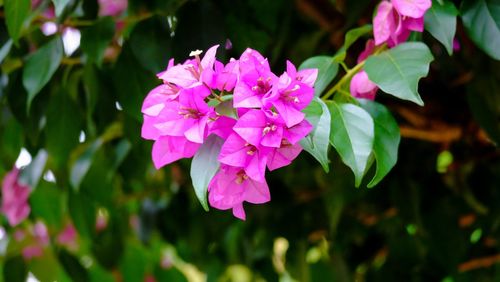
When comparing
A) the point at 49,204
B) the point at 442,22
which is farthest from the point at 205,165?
the point at 49,204

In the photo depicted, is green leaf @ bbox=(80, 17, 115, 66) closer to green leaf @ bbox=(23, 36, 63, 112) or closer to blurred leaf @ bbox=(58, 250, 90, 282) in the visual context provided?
green leaf @ bbox=(23, 36, 63, 112)

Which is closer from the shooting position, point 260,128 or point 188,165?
point 260,128

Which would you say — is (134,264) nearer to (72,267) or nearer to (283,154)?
(72,267)

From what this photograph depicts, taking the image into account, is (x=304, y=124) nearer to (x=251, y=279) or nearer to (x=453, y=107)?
(x=453, y=107)

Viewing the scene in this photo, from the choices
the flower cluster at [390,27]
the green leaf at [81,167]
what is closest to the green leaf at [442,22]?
the flower cluster at [390,27]

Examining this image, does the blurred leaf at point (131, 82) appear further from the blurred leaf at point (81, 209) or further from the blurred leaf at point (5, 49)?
the blurred leaf at point (81, 209)

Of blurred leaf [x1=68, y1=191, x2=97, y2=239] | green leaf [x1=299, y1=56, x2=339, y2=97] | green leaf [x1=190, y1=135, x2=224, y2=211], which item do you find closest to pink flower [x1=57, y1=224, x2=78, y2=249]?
blurred leaf [x1=68, y1=191, x2=97, y2=239]

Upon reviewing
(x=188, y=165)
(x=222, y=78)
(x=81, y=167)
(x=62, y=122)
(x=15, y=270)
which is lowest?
(x=15, y=270)
